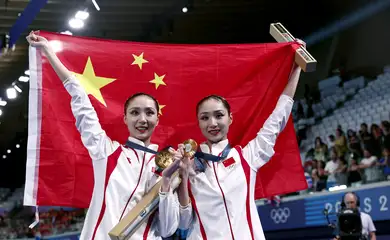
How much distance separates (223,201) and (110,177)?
0.62 metres

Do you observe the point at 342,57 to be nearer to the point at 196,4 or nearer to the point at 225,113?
the point at 196,4

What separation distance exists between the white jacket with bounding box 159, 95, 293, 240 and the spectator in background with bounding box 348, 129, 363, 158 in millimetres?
5903

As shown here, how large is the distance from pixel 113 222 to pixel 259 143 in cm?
95

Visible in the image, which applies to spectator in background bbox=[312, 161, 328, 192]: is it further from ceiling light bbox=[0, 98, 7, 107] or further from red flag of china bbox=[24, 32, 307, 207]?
ceiling light bbox=[0, 98, 7, 107]

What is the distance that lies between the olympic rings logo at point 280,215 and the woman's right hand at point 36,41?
6.64 m

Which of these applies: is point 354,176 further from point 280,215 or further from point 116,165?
point 116,165

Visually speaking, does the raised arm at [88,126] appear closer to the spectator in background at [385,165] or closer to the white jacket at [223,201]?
the white jacket at [223,201]

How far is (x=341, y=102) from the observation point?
539 inches

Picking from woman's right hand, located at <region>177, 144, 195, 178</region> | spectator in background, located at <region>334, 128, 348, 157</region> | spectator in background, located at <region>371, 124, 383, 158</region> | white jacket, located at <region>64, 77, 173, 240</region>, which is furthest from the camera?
spectator in background, located at <region>334, 128, 348, 157</region>

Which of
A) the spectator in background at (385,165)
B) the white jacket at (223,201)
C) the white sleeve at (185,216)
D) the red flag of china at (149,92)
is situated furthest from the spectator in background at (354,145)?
the white sleeve at (185,216)

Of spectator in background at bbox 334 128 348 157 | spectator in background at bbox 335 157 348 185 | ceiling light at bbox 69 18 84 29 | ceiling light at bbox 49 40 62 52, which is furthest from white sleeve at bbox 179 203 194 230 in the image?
ceiling light at bbox 69 18 84 29

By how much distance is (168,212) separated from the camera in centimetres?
261

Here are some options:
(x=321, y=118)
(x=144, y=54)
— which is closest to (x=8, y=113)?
(x=321, y=118)

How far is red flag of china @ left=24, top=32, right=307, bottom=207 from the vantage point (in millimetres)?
3314
